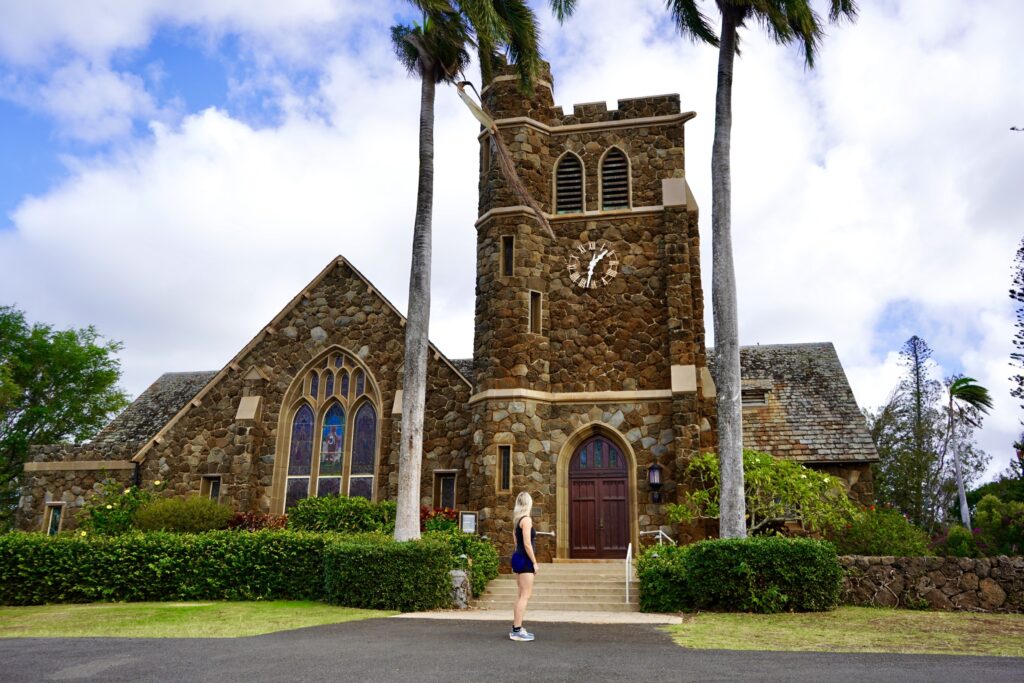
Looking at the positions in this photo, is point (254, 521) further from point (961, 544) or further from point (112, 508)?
point (961, 544)

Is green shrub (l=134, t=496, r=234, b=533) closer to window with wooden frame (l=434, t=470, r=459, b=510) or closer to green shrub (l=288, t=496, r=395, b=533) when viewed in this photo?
green shrub (l=288, t=496, r=395, b=533)

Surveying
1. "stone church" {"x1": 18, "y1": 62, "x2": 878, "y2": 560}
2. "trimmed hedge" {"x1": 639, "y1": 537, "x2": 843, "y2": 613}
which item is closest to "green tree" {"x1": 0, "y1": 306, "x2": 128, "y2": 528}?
"stone church" {"x1": 18, "y1": 62, "x2": 878, "y2": 560}

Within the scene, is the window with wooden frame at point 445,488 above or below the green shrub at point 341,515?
above

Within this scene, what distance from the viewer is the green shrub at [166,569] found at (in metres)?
14.6

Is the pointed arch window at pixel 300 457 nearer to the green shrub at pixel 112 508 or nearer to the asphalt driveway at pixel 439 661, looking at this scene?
the green shrub at pixel 112 508

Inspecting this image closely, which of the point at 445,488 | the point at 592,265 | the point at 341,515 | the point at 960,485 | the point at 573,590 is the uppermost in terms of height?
the point at 592,265

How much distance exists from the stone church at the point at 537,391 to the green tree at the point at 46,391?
15.3m

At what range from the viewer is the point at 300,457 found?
21062 mm

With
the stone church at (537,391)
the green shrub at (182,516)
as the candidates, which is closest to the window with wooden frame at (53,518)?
the stone church at (537,391)

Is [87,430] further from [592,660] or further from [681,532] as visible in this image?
[592,660]

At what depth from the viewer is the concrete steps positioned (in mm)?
15023

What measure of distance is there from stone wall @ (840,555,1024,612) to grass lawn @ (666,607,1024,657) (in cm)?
52

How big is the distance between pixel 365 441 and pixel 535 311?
5572 millimetres

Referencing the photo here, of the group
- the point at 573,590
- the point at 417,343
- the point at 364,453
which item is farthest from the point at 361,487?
the point at 573,590
